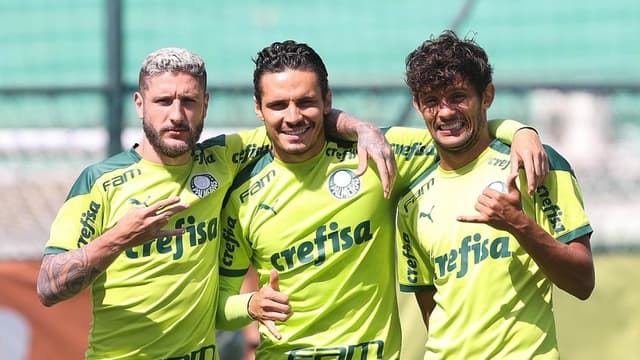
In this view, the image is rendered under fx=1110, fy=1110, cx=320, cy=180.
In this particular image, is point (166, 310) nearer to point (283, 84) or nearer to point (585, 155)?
point (283, 84)

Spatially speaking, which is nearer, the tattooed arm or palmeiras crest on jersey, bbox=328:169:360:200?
the tattooed arm

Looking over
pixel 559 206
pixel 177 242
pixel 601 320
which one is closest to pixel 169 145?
pixel 177 242

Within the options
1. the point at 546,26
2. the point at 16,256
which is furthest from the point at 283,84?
the point at 546,26

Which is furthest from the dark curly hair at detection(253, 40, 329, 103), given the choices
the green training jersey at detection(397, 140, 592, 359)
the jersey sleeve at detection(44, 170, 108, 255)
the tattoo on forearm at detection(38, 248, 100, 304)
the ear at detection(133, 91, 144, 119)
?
the tattoo on forearm at detection(38, 248, 100, 304)

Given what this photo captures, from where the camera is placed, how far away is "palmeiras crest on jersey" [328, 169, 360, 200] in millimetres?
4660

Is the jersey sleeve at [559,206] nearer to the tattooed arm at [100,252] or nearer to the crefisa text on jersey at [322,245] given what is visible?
the crefisa text on jersey at [322,245]

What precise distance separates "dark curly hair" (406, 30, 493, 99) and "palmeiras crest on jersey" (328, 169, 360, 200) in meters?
0.46

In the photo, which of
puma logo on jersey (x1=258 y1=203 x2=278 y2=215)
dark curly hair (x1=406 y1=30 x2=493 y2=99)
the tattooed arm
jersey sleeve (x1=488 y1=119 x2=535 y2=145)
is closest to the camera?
the tattooed arm

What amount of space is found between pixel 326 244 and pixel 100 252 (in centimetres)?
93

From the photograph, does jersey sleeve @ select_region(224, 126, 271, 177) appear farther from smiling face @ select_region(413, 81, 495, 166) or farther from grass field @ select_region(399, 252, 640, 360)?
grass field @ select_region(399, 252, 640, 360)

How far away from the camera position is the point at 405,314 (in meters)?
6.93

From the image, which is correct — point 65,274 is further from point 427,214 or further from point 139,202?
point 427,214

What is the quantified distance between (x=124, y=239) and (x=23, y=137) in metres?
3.41

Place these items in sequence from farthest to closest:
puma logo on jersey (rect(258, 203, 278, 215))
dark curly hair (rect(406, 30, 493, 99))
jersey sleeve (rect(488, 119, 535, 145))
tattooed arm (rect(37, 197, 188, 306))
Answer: puma logo on jersey (rect(258, 203, 278, 215))
jersey sleeve (rect(488, 119, 535, 145))
dark curly hair (rect(406, 30, 493, 99))
tattooed arm (rect(37, 197, 188, 306))
